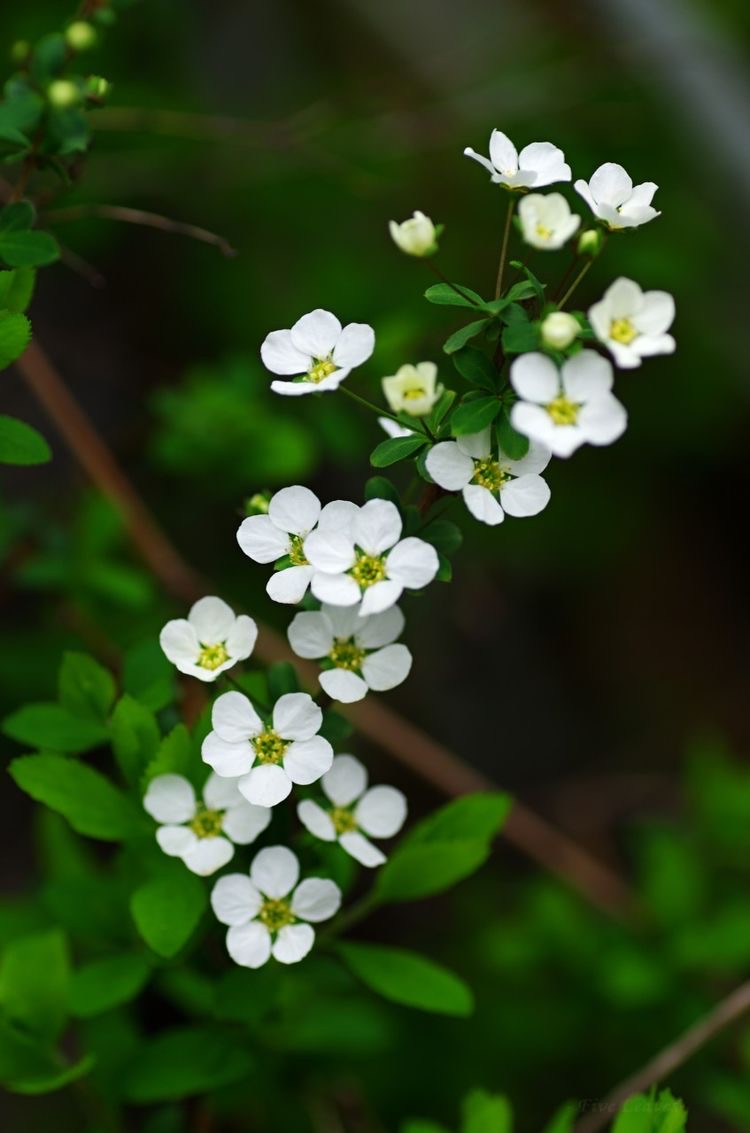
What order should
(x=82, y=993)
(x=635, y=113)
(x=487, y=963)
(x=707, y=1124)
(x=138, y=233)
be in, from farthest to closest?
(x=138, y=233)
(x=635, y=113)
(x=707, y=1124)
(x=487, y=963)
(x=82, y=993)

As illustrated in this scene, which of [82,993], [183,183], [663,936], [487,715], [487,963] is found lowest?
[487,715]

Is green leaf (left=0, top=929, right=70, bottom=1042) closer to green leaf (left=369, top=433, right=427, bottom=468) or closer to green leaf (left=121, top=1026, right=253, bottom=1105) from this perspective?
green leaf (left=121, top=1026, right=253, bottom=1105)

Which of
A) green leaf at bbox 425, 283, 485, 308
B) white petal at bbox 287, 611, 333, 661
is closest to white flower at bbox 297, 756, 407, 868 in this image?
white petal at bbox 287, 611, 333, 661

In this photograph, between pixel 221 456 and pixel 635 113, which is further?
pixel 635 113

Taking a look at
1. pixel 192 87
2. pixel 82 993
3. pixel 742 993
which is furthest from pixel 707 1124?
pixel 192 87

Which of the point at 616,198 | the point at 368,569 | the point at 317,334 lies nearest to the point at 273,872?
the point at 368,569

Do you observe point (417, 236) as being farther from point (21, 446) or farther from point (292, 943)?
point (292, 943)

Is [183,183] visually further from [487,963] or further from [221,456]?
[487,963]
